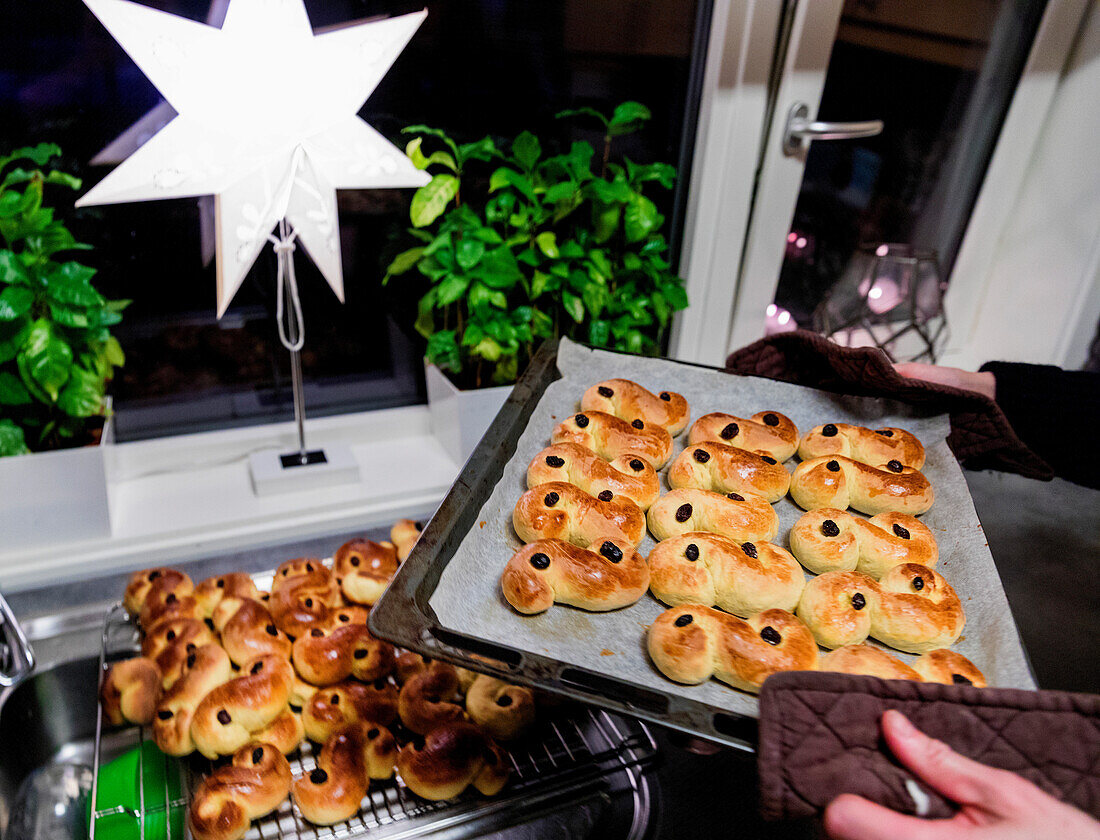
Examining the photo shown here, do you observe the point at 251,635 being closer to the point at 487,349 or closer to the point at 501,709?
the point at 501,709

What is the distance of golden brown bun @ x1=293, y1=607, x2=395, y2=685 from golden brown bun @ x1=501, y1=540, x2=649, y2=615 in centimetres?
35

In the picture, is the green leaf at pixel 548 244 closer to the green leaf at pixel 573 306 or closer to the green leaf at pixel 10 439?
the green leaf at pixel 573 306

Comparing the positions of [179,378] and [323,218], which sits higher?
[323,218]

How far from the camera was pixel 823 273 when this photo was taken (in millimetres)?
2164

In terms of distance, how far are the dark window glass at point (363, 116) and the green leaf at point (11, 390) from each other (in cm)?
29

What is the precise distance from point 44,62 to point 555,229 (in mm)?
1056

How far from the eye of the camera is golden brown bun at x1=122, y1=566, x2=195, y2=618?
1.25 meters

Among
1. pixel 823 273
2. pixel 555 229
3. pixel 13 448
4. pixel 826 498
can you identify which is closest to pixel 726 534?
pixel 826 498

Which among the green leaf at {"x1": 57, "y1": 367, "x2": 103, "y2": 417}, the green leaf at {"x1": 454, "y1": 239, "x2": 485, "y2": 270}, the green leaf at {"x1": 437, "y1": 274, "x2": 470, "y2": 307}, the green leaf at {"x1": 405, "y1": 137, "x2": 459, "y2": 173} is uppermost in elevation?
the green leaf at {"x1": 405, "y1": 137, "x2": 459, "y2": 173}

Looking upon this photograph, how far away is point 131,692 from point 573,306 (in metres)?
1.08

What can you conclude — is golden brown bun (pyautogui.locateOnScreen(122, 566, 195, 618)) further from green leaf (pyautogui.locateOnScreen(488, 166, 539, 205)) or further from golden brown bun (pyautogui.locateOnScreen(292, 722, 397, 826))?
green leaf (pyautogui.locateOnScreen(488, 166, 539, 205))

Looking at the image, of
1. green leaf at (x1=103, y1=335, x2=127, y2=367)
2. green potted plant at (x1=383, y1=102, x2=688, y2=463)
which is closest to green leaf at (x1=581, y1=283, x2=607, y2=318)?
green potted plant at (x1=383, y1=102, x2=688, y2=463)

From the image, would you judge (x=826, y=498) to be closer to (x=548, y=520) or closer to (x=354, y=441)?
(x=548, y=520)

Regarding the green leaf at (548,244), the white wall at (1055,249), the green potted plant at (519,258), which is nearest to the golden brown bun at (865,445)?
the green potted plant at (519,258)
